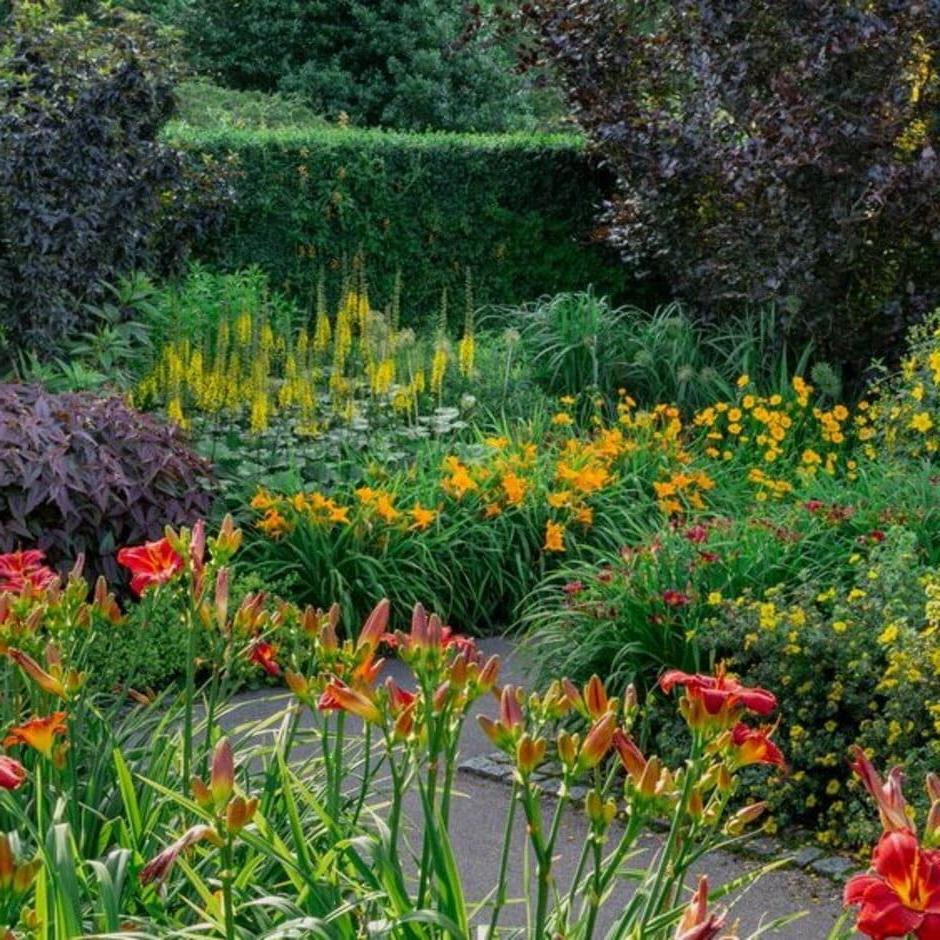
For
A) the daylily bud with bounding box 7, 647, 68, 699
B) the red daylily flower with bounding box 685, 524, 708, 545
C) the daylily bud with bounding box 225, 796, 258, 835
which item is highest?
the daylily bud with bounding box 225, 796, 258, 835

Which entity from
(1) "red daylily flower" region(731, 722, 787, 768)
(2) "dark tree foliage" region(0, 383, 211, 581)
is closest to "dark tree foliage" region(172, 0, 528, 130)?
(2) "dark tree foliage" region(0, 383, 211, 581)

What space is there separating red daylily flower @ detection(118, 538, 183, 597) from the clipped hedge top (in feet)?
23.8

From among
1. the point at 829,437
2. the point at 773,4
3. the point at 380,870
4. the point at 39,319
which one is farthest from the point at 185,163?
the point at 380,870

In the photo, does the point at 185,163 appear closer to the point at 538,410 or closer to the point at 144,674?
the point at 538,410

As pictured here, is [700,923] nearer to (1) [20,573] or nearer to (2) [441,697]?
(2) [441,697]

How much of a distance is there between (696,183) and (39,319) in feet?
13.1

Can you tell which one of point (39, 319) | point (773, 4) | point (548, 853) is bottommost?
point (39, 319)

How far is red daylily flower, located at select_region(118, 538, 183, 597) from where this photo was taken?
2.86 metres

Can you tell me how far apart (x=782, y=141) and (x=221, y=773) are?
7.38m

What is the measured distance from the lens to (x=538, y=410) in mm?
8492

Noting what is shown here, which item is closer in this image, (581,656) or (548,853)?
(548,853)

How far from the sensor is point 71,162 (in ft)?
26.9

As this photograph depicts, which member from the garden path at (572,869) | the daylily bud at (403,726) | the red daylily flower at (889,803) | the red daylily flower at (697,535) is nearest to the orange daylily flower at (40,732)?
the daylily bud at (403,726)

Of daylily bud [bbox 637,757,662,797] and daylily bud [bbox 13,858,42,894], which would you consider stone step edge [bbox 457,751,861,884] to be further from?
daylily bud [bbox 13,858,42,894]
